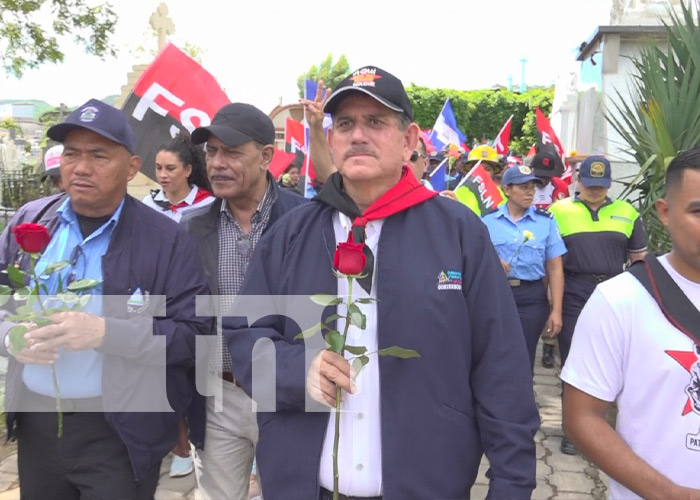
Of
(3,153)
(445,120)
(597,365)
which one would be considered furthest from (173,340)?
(3,153)

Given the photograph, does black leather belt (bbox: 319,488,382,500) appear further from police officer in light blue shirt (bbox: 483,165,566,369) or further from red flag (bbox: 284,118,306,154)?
red flag (bbox: 284,118,306,154)

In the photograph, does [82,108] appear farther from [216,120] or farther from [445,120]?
[445,120]

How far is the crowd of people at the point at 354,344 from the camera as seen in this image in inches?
67.5

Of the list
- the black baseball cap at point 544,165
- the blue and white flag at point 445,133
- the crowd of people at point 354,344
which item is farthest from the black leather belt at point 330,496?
the blue and white flag at point 445,133

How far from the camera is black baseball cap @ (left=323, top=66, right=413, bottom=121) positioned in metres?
1.84

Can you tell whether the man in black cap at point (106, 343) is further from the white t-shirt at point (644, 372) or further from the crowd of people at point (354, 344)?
the white t-shirt at point (644, 372)

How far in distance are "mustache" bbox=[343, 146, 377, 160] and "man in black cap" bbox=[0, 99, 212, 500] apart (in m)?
0.82

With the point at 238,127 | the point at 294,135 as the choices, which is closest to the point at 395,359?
the point at 238,127

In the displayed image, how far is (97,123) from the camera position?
2.24 meters

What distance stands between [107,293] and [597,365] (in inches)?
61.9

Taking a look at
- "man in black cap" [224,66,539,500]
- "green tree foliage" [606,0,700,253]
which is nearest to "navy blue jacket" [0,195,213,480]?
"man in black cap" [224,66,539,500]

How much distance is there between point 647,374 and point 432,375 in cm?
57

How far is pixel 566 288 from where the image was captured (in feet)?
15.7

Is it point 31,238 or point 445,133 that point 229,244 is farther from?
point 445,133
